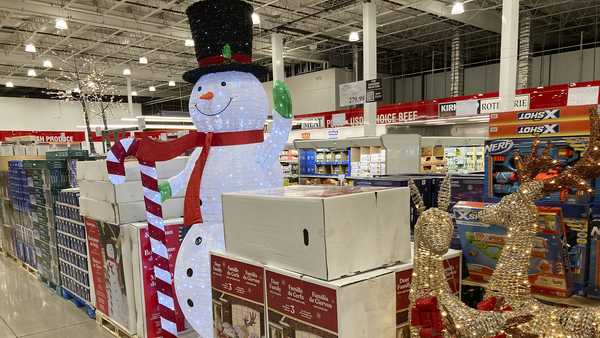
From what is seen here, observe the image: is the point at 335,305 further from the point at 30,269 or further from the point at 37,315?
the point at 30,269

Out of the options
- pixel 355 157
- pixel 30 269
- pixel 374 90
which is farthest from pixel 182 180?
pixel 374 90

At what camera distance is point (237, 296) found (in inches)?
64.4

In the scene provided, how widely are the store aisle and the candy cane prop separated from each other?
1724 mm

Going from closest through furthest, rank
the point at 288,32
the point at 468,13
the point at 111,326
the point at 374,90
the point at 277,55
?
the point at 111,326 < the point at 374,90 < the point at 468,13 < the point at 277,55 < the point at 288,32

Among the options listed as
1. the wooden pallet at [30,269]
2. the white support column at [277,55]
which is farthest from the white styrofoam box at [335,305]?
the white support column at [277,55]

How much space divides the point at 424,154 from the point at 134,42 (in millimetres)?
9731

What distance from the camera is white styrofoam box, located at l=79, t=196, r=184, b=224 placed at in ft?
11.3

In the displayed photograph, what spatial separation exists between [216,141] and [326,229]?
164 centimetres

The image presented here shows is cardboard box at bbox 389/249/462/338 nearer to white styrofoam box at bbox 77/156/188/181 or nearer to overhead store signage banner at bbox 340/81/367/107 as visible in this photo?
white styrofoam box at bbox 77/156/188/181

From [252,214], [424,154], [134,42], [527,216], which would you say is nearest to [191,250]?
[252,214]

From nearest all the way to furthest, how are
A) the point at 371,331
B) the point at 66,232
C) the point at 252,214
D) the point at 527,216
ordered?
the point at 527,216 → the point at 371,331 → the point at 252,214 → the point at 66,232

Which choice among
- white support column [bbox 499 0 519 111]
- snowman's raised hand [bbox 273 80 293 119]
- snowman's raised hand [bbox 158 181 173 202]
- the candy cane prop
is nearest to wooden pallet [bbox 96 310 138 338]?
the candy cane prop

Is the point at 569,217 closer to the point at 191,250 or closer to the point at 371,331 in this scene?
the point at 371,331

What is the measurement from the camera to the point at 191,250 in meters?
2.76
